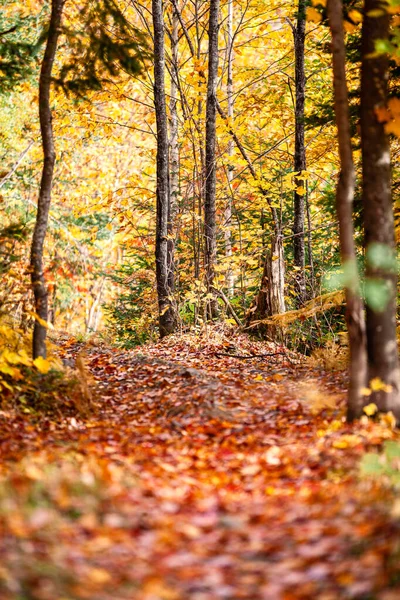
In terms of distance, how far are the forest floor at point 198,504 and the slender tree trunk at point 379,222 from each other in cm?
48

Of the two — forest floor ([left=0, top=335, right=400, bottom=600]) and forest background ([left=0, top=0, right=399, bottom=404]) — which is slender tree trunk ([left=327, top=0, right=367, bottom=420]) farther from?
forest background ([left=0, top=0, right=399, bottom=404])

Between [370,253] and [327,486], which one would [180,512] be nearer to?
[327,486]

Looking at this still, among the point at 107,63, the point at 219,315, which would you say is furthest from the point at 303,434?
the point at 219,315

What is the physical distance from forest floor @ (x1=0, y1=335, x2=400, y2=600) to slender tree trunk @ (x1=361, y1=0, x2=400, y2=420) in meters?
0.48

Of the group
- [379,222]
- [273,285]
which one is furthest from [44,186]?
[273,285]

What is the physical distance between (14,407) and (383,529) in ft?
14.9

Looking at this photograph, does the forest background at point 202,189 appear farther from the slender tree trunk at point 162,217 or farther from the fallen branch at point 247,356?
the fallen branch at point 247,356

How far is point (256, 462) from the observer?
17.5ft

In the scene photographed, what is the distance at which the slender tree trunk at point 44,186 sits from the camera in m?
7.12

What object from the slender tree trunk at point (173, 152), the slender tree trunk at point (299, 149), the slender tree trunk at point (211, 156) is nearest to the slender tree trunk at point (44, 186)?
the slender tree trunk at point (211, 156)

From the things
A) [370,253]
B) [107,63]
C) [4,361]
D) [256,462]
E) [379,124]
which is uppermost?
[107,63]

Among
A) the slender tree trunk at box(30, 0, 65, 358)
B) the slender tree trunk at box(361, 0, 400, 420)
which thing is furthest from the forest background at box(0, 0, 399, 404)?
the slender tree trunk at box(361, 0, 400, 420)

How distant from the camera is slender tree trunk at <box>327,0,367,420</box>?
557cm

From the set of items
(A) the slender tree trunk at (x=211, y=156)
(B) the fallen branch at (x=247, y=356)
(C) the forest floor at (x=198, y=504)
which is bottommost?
(C) the forest floor at (x=198, y=504)
